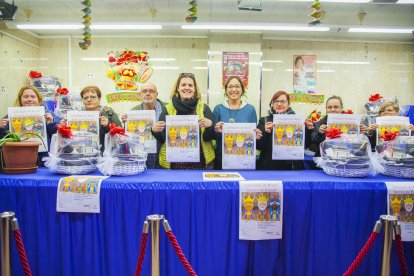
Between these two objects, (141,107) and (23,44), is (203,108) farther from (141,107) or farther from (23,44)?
(23,44)

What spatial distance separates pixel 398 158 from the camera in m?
2.16

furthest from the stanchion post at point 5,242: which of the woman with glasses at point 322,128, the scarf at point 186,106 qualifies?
the woman with glasses at point 322,128

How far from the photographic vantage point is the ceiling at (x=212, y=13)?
6.22m

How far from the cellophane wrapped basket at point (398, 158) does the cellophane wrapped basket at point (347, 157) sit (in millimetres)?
162

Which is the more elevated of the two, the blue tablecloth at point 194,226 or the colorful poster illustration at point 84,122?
the colorful poster illustration at point 84,122

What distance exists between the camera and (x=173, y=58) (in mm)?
8328

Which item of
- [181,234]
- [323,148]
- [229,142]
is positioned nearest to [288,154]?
[323,148]

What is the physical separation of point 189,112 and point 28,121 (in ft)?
4.58

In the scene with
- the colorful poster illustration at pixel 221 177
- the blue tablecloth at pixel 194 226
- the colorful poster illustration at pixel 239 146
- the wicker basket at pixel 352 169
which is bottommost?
the blue tablecloth at pixel 194 226

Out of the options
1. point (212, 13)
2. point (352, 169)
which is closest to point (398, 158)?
point (352, 169)

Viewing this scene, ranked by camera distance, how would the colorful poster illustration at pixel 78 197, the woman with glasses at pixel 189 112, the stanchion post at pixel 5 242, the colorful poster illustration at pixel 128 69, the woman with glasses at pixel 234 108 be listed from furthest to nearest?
1. the colorful poster illustration at pixel 128 69
2. the woman with glasses at pixel 234 108
3. the woman with glasses at pixel 189 112
4. the colorful poster illustration at pixel 78 197
5. the stanchion post at pixel 5 242

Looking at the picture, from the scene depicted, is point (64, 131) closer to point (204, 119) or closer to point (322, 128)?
point (204, 119)

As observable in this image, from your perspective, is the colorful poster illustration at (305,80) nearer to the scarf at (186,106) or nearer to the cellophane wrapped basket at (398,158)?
the scarf at (186,106)

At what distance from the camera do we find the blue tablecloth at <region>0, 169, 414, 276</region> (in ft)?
6.19
